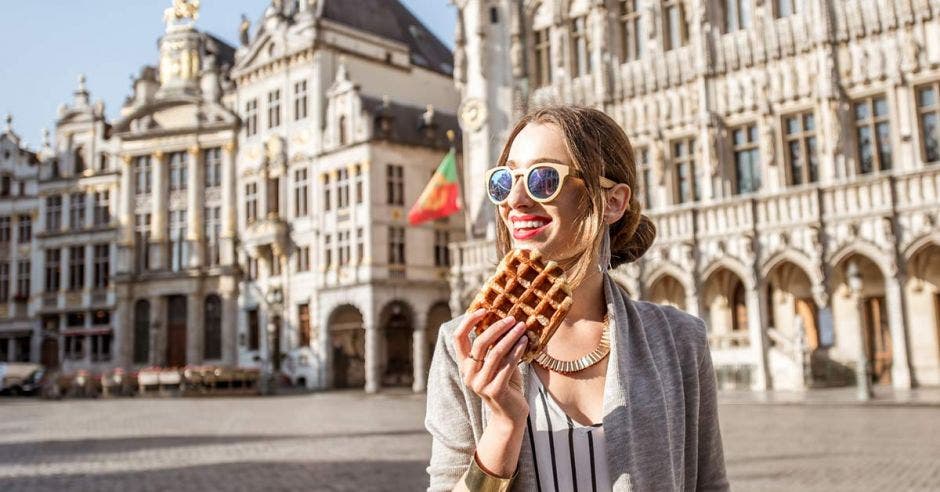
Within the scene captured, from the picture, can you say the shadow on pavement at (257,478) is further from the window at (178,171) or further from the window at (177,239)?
the window at (178,171)

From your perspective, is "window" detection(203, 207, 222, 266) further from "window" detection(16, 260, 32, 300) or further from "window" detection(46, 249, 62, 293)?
"window" detection(16, 260, 32, 300)

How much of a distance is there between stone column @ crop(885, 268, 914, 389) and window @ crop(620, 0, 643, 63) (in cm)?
1129

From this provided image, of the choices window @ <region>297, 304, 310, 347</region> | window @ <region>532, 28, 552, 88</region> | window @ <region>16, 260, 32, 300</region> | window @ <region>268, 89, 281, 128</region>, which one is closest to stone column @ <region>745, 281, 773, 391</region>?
window @ <region>532, 28, 552, 88</region>

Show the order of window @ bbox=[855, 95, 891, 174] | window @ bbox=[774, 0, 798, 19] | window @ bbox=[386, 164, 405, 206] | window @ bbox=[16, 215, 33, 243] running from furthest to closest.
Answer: window @ bbox=[16, 215, 33, 243] < window @ bbox=[386, 164, 405, 206] < window @ bbox=[774, 0, 798, 19] < window @ bbox=[855, 95, 891, 174]

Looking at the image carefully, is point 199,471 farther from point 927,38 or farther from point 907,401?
point 927,38

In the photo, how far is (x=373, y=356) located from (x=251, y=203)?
11.5m

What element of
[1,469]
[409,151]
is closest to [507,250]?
[1,469]

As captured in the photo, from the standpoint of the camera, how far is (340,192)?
3534cm

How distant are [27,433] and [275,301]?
21.3m

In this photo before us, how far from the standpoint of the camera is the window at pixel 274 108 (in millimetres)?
38469

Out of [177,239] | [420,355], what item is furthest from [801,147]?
[177,239]

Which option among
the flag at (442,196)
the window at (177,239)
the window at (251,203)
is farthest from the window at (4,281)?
the flag at (442,196)

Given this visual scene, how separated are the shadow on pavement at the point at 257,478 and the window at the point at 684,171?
17834mm

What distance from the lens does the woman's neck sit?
6.66 ft
